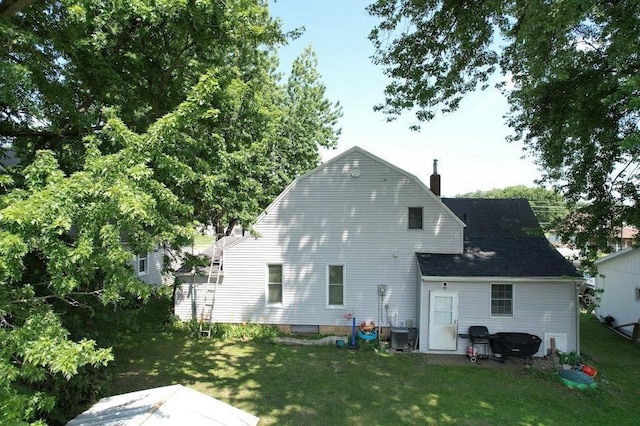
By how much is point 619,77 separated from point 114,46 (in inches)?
459

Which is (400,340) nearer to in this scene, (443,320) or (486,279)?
(443,320)

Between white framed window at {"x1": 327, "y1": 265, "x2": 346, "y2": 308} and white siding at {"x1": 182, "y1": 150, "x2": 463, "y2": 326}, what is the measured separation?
216 mm

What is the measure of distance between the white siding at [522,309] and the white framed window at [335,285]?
307 centimetres

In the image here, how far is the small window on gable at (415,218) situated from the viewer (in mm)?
14500

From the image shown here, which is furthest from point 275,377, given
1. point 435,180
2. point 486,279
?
point 435,180

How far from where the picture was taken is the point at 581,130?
11.0 meters

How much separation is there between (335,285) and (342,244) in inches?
63.4

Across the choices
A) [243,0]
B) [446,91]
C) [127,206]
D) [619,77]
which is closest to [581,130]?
[619,77]

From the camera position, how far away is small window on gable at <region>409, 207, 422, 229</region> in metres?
14.5

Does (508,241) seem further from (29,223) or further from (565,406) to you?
(29,223)

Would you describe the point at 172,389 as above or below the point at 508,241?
below

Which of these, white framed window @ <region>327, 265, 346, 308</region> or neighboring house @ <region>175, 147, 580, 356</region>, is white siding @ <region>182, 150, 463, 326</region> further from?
white framed window @ <region>327, 265, 346, 308</region>

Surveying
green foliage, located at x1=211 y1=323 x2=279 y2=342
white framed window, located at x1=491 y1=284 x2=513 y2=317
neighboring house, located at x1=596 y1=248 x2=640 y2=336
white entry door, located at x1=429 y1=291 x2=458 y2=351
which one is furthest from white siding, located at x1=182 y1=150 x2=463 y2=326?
neighboring house, located at x1=596 y1=248 x2=640 y2=336

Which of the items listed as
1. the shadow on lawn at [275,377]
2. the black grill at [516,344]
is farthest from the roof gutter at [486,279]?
the shadow on lawn at [275,377]
